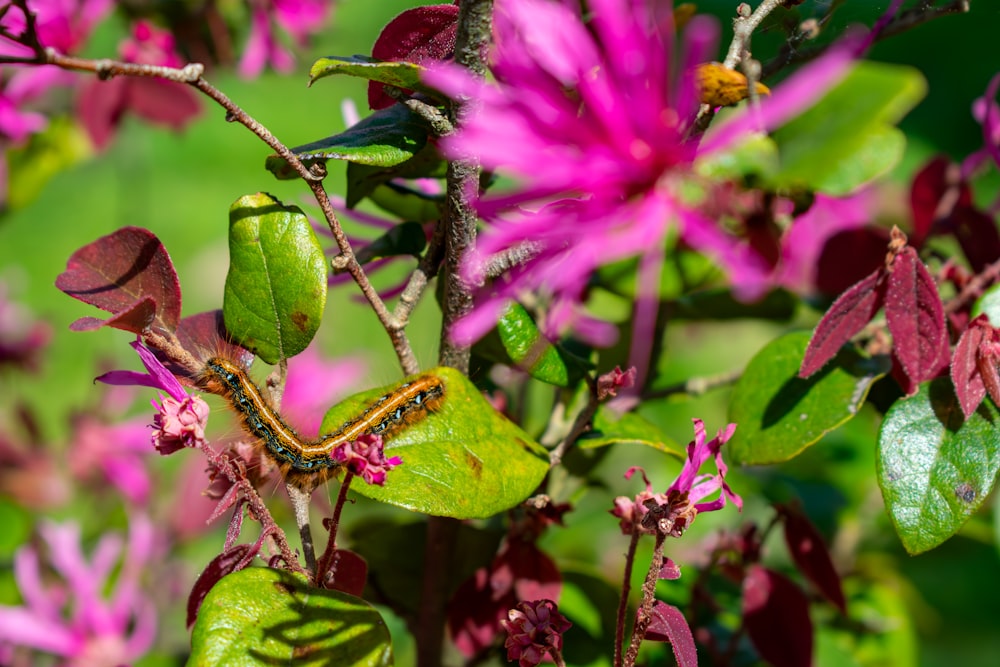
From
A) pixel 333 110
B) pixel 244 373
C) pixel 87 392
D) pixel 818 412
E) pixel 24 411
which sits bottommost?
pixel 87 392

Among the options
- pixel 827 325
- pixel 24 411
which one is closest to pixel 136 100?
pixel 24 411

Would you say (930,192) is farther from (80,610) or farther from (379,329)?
(379,329)

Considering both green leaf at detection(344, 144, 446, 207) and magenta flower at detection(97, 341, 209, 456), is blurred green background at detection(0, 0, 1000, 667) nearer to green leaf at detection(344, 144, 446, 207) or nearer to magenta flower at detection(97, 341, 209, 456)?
green leaf at detection(344, 144, 446, 207)

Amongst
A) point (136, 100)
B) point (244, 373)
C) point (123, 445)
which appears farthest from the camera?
point (123, 445)

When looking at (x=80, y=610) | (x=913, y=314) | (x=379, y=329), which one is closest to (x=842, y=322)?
(x=913, y=314)

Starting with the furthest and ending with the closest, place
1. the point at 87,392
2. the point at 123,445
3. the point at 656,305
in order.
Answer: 1. the point at 87,392
2. the point at 123,445
3. the point at 656,305

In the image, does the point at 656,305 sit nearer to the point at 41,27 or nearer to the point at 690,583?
the point at 690,583

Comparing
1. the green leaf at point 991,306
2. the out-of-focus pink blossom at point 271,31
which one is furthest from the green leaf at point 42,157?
the green leaf at point 991,306

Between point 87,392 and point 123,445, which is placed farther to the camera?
point 87,392
